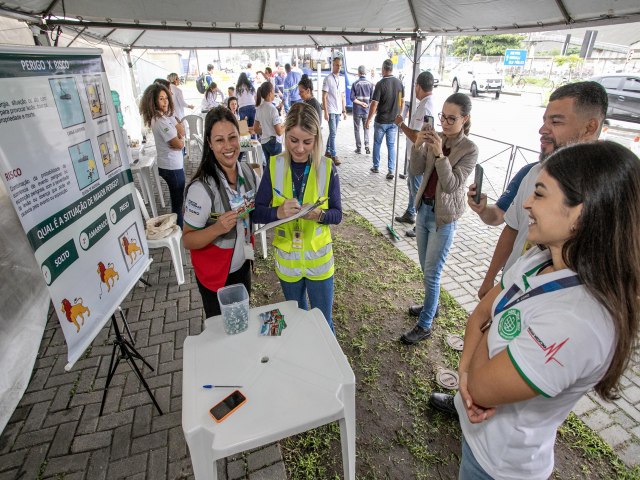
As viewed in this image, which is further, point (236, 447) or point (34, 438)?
point (34, 438)

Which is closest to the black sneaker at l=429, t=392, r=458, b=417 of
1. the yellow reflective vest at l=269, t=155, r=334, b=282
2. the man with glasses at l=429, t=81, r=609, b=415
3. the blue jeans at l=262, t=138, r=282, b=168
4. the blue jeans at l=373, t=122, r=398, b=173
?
the man with glasses at l=429, t=81, r=609, b=415

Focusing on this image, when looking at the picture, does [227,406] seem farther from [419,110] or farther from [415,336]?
[419,110]

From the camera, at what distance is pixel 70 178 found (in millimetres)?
2012

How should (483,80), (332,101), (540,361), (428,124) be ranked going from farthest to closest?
(483,80), (332,101), (428,124), (540,361)

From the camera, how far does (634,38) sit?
406cm

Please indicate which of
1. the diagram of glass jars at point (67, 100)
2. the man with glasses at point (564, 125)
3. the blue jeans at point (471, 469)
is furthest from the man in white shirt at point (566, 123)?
the diagram of glass jars at point (67, 100)

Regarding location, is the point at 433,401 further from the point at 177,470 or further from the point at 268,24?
the point at 268,24

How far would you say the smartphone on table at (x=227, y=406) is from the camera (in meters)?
1.49

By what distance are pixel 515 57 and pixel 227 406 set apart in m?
28.6

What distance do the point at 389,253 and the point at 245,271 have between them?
9.09 ft

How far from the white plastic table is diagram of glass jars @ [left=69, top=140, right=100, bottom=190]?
3.77 feet

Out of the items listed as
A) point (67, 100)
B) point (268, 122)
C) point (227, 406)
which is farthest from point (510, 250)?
point (268, 122)

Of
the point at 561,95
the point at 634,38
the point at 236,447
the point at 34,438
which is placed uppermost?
the point at 634,38

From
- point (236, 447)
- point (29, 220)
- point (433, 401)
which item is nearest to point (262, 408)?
point (236, 447)
